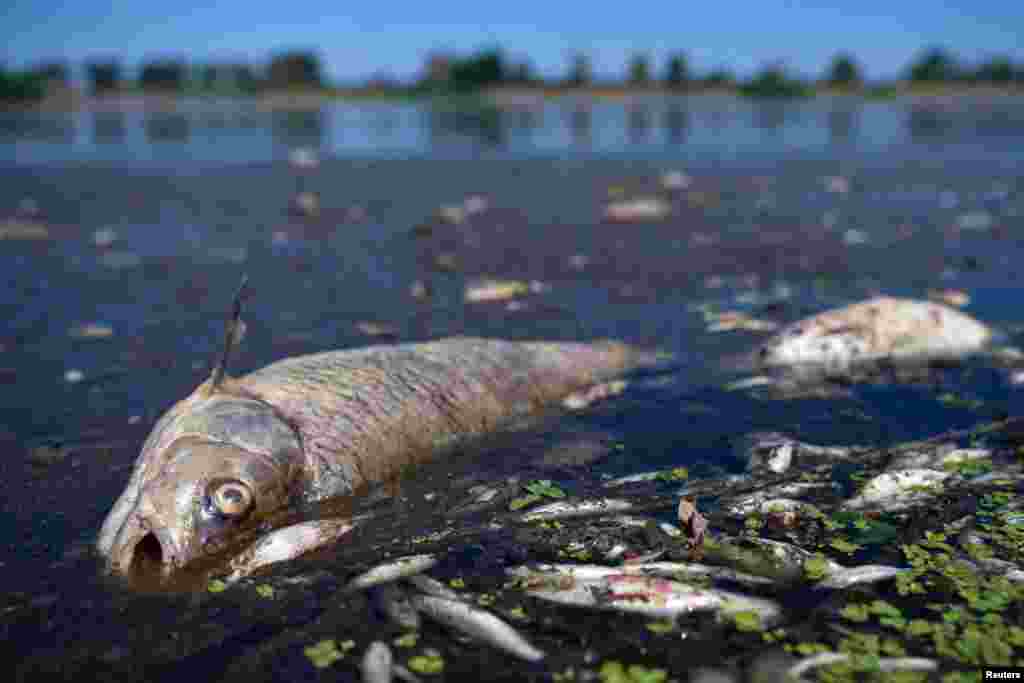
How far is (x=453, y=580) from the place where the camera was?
12.6ft

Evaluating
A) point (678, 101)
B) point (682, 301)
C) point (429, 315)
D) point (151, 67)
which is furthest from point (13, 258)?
point (151, 67)

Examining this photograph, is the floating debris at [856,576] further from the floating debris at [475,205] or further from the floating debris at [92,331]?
the floating debris at [475,205]

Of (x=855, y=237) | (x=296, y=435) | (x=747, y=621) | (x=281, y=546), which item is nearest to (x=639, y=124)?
(x=855, y=237)

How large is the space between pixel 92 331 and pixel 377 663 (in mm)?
5970

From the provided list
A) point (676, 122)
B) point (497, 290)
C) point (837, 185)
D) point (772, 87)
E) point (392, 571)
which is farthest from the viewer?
point (772, 87)

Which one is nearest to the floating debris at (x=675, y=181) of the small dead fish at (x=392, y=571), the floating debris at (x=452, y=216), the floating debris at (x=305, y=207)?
the floating debris at (x=452, y=216)

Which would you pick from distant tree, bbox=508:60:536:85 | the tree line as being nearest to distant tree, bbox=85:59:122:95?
the tree line

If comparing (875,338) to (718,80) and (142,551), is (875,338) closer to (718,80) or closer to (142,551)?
(142,551)

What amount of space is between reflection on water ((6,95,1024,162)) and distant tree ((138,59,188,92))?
57.3 ft

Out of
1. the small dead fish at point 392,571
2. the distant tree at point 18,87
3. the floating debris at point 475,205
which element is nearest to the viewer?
the small dead fish at point 392,571

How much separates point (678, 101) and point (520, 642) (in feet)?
223

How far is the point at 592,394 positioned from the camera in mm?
6559

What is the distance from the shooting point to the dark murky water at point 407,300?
3688 millimetres

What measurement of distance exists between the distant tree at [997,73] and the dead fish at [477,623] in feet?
266
